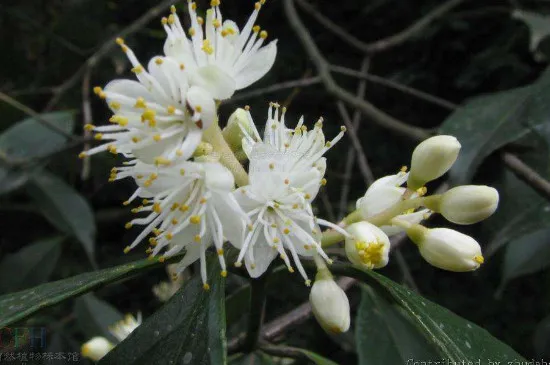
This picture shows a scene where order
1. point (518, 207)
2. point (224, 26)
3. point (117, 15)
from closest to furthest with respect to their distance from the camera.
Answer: point (224, 26) → point (518, 207) → point (117, 15)

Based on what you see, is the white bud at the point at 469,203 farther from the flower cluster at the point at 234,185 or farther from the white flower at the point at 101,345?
the white flower at the point at 101,345

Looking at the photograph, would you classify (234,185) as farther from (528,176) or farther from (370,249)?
(528,176)

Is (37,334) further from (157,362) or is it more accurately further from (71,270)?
(157,362)

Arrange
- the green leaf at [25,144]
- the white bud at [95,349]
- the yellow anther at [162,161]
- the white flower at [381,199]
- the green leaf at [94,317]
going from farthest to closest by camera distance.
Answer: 1. the green leaf at [25,144]
2. the green leaf at [94,317]
3. the white bud at [95,349]
4. the white flower at [381,199]
5. the yellow anther at [162,161]

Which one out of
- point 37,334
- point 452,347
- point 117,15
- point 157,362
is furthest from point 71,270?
point 452,347

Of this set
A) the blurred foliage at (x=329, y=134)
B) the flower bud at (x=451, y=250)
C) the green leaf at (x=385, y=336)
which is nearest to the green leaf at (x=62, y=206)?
the blurred foliage at (x=329, y=134)
